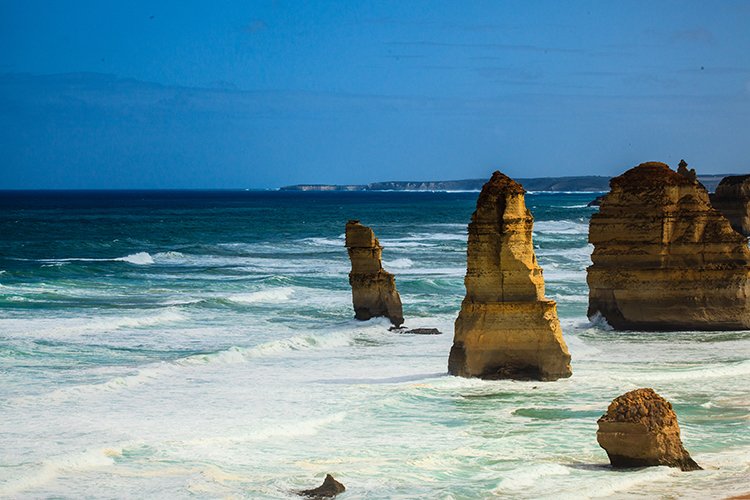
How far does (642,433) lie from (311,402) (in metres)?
7.38

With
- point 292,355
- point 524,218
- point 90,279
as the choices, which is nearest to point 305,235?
point 90,279

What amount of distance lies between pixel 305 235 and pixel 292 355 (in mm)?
59962

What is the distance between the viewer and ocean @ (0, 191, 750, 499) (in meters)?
16.4

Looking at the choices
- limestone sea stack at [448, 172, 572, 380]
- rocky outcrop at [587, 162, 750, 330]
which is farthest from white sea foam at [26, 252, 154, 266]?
limestone sea stack at [448, 172, 572, 380]

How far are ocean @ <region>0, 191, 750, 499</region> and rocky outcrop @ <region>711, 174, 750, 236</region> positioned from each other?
56.0 ft

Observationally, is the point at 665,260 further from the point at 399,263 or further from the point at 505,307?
the point at 399,263

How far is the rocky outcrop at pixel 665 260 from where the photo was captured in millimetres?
31578

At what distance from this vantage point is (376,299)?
34.0 meters

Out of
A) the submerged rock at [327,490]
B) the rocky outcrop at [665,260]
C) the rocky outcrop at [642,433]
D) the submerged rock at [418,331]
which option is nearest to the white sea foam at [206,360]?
the submerged rock at [418,331]

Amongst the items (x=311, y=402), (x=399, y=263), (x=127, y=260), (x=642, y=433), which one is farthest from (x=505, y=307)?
(x=127, y=260)

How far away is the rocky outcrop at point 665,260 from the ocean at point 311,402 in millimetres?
682

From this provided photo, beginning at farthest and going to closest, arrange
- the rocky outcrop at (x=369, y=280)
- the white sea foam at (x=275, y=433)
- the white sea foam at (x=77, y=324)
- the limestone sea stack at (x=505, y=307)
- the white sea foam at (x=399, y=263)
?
the white sea foam at (x=399, y=263) < the rocky outcrop at (x=369, y=280) < the white sea foam at (x=77, y=324) < the limestone sea stack at (x=505, y=307) < the white sea foam at (x=275, y=433)

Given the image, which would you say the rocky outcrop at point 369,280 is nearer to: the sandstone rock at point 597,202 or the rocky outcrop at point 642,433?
the sandstone rock at point 597,202

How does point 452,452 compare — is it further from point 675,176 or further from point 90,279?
point 90,279
